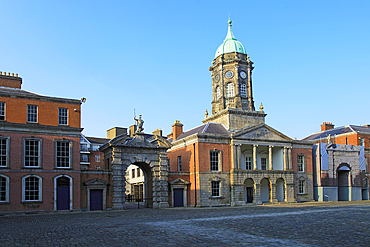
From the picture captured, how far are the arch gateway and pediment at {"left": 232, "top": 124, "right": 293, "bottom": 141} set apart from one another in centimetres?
989

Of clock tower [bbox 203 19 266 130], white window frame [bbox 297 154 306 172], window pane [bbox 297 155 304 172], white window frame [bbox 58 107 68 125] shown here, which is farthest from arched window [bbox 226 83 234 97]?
white window frame [bbox 58 107 68 125]

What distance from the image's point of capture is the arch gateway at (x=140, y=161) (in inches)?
1380

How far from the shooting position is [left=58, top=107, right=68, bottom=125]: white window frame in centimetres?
3269

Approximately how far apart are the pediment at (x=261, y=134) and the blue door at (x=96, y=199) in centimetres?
1667

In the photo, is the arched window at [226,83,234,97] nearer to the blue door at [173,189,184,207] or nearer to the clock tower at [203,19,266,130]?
the clock tower at [203,19,266,130]

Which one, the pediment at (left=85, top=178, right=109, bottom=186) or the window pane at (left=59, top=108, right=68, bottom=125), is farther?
the pediment at (left=85, top=178, right=109, bottom=186)

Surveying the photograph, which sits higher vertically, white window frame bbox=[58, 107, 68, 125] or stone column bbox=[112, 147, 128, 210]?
white window frame bbox=[58, 107, 68, 125]

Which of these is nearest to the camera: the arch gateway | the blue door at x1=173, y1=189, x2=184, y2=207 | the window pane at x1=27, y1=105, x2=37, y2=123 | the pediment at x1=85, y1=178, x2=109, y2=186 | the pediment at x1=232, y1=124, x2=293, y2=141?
the window pane at x1=27, y1=105, x2=37, y2=123

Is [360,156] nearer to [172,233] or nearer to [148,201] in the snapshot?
[148,201]

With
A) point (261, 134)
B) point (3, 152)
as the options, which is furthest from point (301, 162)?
point (3, 152)

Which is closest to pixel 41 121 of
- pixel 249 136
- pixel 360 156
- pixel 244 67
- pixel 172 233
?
pixel 172 233

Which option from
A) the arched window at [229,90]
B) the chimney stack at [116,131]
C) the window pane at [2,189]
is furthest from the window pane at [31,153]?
the arched window at [229,90]

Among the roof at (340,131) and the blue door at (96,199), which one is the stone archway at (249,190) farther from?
the roof at (340,131)

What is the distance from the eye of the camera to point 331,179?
49094 millimetres
